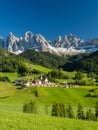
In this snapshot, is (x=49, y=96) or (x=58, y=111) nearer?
(x=58, y=111)

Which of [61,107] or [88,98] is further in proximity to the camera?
[88,98]

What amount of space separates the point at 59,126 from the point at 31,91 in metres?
165

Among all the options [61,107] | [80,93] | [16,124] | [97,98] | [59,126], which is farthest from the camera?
[80,93]

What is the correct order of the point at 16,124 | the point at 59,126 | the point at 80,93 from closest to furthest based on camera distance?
the point at 16,124 → the point at 59,126 → the point at 80,93

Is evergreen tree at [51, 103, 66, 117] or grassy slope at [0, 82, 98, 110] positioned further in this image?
grassy slope at [0, 82, 98, 110]

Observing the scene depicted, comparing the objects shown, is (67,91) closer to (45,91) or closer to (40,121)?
(45,91)

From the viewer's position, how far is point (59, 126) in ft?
108

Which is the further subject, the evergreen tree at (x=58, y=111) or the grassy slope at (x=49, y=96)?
the grassy slope at (x=49, y=96)

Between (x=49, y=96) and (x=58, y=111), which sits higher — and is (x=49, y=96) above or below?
above

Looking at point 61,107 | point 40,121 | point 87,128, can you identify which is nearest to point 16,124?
point 40,121

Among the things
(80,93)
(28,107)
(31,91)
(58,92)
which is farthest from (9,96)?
(28,107)

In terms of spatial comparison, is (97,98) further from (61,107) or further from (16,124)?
(16,124)

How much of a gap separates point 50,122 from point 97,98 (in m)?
142

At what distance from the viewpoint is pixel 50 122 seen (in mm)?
34625
